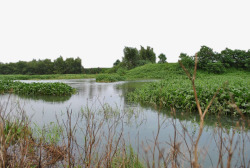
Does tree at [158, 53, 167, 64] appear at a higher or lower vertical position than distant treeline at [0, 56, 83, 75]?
→ higher

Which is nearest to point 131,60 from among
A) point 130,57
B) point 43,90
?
point 130,57

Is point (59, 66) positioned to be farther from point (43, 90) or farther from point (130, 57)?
point (43, 90)

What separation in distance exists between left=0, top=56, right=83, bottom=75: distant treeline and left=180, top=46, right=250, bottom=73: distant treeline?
35.3 metres

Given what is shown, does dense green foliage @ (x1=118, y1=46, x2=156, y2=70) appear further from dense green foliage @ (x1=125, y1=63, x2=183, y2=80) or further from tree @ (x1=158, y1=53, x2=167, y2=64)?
dense green foliage @ (x1=125, y1=63, x2=183, y2=80)

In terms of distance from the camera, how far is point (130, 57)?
4681 cm

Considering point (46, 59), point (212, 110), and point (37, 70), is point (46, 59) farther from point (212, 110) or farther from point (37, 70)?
point (212, 110)

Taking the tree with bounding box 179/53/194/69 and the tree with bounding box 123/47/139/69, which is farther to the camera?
the tree with bounding box 123/47/139/69

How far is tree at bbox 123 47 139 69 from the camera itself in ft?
151

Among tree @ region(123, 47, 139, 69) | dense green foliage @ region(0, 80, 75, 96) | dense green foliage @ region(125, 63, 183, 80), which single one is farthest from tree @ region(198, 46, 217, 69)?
tree @ region(123, 47, 139, 69)

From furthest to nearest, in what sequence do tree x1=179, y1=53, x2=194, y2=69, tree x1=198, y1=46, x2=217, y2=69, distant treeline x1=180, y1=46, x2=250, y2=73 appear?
tree x1=198, y1=46, x2=217, y2=69, tree x1=179, y1=53, x2=194, y2=69, distant treeline x1=180, y1=46, x2=250, y2=73

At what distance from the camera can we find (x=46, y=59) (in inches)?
2163

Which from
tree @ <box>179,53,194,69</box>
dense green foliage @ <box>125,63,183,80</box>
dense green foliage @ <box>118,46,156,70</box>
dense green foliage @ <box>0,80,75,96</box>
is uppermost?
dense green foliage @ <box>118,46,156,70</box>

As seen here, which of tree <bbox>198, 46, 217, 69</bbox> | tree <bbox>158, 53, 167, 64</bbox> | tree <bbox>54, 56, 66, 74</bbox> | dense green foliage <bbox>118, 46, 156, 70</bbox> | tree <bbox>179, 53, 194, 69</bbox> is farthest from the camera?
tree <bbox>54, 56, 66, 74</bbox>

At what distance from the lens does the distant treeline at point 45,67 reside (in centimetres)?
5162
